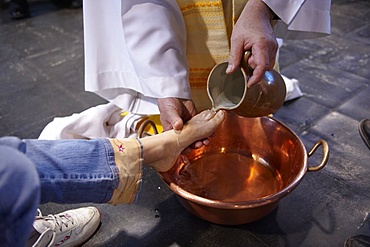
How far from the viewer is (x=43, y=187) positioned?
27.0 inches

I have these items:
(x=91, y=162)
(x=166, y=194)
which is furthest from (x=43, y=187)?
(x=166, y=194)

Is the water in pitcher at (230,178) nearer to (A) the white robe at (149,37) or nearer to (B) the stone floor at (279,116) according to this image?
(B) the stone floor at (279,116)

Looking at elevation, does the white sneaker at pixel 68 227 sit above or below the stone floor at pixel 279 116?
above

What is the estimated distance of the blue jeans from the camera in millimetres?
581

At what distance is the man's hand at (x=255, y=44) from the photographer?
0.82 m

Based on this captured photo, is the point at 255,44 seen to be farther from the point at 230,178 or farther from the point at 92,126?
the point at 92,126

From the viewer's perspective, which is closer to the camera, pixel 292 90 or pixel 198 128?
pixel 198 128

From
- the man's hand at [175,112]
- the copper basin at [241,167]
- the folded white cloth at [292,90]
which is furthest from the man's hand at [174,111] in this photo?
the folded white cloth at [292,90]

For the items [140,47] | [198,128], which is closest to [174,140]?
[198,128]

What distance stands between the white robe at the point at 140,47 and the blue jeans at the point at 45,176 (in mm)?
318

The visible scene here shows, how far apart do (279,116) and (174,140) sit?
2.04 feet

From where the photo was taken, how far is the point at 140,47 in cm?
105

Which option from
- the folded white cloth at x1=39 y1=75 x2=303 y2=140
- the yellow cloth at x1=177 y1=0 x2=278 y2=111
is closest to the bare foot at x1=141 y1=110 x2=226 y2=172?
the yellow cloth at x1=177 y1=0 x2=278 y2=111

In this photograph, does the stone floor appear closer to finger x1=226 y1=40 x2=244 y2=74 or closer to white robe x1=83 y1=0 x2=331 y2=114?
white robe x1=83 y1=0 x2=331 y2=114
